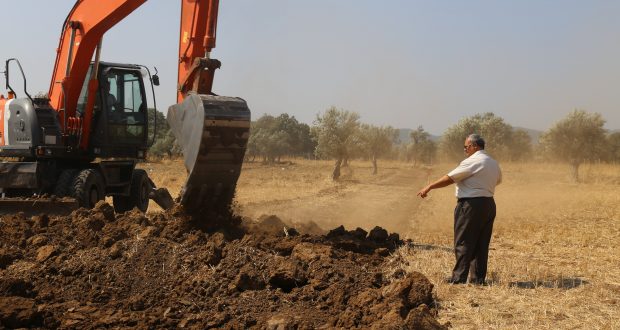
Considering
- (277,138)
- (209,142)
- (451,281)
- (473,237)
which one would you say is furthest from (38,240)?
(277,138)

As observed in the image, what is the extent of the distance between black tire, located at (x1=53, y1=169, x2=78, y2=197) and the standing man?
7.30 m

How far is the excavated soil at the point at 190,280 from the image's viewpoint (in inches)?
215

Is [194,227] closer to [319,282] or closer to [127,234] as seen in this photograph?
[127,234]

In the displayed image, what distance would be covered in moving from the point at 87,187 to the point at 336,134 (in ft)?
80.8

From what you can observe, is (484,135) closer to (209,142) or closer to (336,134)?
(336,134)

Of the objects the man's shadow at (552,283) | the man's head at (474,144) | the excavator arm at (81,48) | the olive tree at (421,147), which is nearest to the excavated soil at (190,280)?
the man's shadow at (552,283)

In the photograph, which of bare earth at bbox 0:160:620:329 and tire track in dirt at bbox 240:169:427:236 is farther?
tire track in dirt at bbox 240:169:427:236

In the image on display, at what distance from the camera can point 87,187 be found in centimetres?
1195

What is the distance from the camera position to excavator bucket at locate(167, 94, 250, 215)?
819cm

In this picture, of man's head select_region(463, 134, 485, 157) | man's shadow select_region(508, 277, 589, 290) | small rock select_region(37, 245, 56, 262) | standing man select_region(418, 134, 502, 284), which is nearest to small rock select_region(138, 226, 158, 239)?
small rock select_region(37, 245, 56, 262)

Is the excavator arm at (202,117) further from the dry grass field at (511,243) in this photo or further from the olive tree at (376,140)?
the olive tree at (376,140)

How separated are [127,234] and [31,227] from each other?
5.98ft

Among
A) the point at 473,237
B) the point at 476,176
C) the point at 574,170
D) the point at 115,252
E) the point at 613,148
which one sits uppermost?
the point at 613,148

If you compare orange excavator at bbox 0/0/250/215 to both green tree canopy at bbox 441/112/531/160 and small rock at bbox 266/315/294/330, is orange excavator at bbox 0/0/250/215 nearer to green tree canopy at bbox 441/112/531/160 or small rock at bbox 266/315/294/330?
small rock at bbox 266/315/294/330
